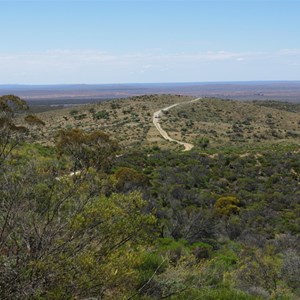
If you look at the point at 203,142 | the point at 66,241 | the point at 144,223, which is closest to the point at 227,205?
the point at 144,223

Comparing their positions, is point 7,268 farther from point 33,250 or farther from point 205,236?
point 205,236

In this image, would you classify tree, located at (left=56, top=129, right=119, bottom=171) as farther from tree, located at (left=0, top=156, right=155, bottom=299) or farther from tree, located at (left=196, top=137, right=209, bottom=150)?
tree, located at (left=196, top=137, right=209, bottom=150)

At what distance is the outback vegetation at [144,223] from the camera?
6152mm

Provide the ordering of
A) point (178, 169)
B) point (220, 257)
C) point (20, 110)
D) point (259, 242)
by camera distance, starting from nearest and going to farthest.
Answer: point (220, 257) → point (259, 242) → point (20, 110) → point (178, 169)

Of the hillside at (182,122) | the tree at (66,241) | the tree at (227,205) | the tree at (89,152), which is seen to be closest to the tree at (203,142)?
the hillside at (182,122)

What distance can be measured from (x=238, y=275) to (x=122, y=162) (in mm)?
18979

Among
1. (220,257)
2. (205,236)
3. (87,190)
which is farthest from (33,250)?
(205,236)

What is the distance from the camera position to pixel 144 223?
749cm

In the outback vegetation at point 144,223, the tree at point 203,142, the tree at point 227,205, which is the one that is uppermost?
the outback vegetation at point 144,223

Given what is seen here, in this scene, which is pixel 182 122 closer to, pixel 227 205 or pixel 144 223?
pixel 227 205

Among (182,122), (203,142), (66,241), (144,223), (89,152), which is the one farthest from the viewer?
(182,122)

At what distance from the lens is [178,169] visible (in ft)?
94.4

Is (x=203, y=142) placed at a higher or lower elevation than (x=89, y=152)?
lower

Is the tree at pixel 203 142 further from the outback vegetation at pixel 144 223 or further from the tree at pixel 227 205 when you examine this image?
the tree at pixel 227 205
